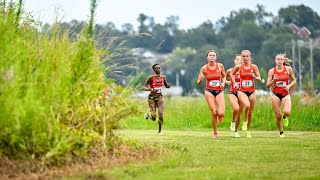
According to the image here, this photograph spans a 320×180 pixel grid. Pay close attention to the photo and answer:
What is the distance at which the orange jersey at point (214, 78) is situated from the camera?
21297mm

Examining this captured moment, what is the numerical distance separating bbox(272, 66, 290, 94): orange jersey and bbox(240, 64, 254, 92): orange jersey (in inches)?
23.3

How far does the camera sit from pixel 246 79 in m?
21.8

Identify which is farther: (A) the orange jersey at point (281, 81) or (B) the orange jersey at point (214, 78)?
(A) the orange jersey at point (281, 81)

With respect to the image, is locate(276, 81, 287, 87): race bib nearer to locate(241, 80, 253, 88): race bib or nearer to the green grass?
locate(241, 80, 253, 88): race bib

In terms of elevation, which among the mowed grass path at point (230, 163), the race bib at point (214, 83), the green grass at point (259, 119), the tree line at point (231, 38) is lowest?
the mowed grass path at point (230, 163)

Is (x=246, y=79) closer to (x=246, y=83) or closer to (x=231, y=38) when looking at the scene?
(x=246, y=83)

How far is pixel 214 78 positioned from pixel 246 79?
0.90 meters

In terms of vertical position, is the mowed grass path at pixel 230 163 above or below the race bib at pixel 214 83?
below

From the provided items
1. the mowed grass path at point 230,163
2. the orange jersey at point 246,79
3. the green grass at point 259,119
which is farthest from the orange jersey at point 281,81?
the green grass at point 259,119

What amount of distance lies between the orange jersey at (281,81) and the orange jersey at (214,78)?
1371mm

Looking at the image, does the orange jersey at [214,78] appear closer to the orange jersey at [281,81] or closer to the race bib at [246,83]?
the race bib at [246,83]

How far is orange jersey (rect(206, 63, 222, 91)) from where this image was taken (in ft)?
69.9

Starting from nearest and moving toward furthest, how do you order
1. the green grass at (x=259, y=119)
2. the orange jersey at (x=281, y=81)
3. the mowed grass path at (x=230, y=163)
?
Result: the mowed grass path at (x=230, y=163) → the orange jersey at (x=281, y=81) → the green grass at (x=259, y=119)

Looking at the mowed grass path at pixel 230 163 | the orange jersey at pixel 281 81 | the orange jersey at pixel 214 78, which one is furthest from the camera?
the orange jersey at pixel 281 81
